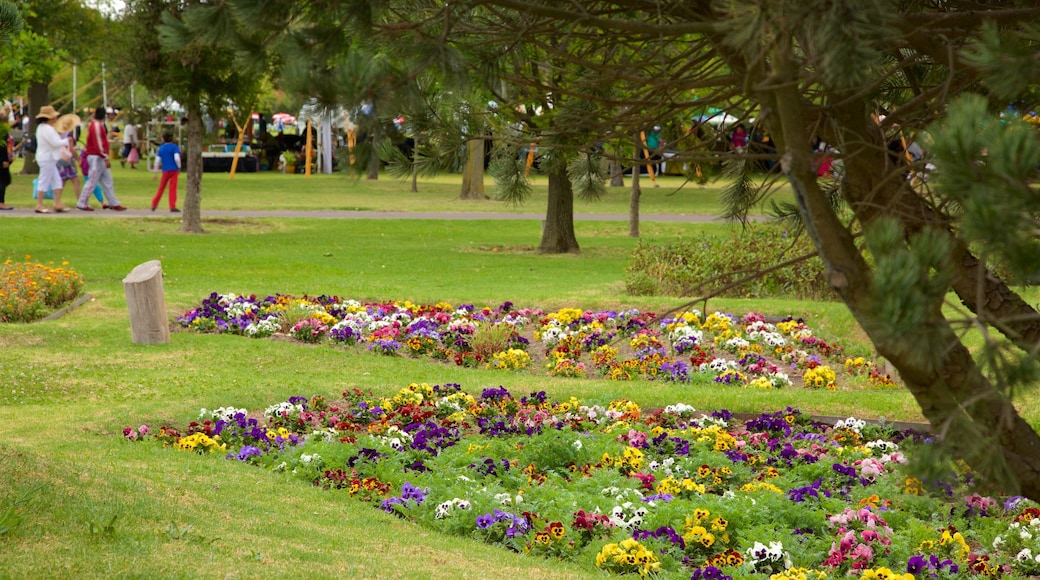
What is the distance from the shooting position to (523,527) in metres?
5.82

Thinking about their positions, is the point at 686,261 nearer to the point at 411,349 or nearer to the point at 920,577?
the point at 411,349

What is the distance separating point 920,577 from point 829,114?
243 centimetres

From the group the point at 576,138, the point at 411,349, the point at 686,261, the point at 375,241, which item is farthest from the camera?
the point at 375,241

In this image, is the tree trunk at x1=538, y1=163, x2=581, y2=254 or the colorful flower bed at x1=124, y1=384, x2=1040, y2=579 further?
the tree trunk at x1=538, y1=163, x2=581, y2=254

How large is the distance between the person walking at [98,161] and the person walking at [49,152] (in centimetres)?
50

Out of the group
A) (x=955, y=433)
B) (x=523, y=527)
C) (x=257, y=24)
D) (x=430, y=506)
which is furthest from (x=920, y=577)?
(x=257, y=24)

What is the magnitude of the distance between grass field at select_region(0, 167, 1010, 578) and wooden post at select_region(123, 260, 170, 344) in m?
0.22

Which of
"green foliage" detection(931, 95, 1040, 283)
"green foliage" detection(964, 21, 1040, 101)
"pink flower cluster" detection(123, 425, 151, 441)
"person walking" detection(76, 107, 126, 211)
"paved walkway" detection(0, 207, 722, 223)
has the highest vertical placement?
"green foliage" detection(964, 21, 1040, 101)

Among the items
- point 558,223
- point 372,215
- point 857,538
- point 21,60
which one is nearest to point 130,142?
point 372,215

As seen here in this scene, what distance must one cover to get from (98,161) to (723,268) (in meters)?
13.6

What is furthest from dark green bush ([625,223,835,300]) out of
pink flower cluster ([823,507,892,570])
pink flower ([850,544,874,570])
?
pink flower ([850,544,874,570])

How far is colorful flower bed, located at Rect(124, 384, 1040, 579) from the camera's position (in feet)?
18.1

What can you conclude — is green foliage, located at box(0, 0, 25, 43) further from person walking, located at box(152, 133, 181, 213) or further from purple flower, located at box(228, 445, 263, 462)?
person walking, located at box(152, 133, 181, 213)

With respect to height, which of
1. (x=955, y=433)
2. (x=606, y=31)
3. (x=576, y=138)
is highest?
(x=606, y=31)
